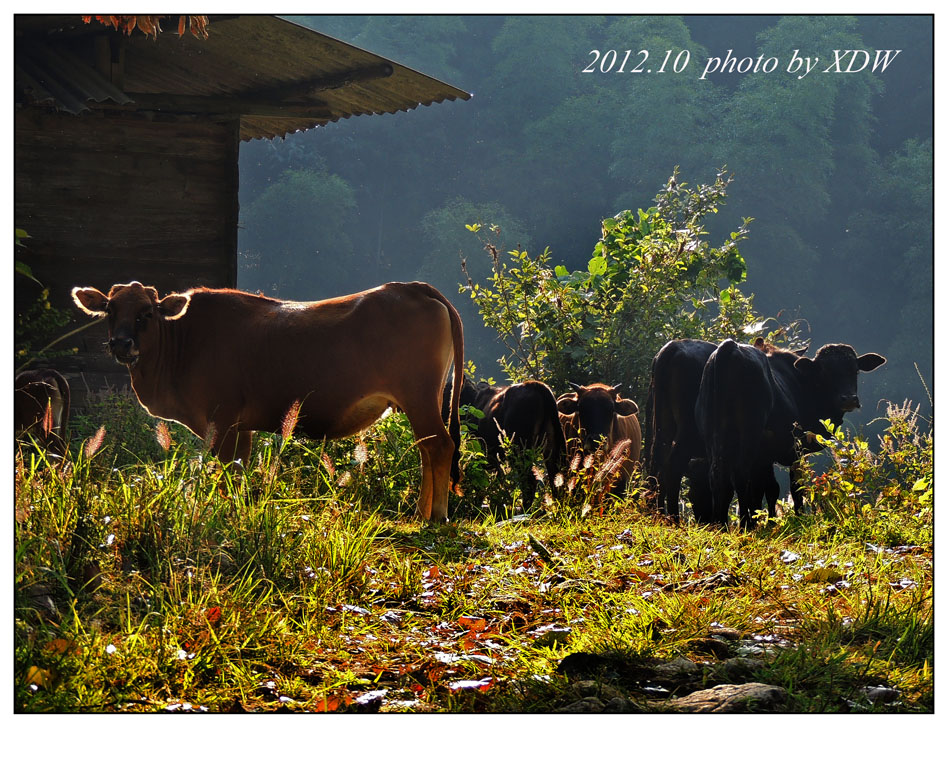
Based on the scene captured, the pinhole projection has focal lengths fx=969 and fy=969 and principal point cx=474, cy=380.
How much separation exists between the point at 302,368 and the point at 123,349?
1.22 meters

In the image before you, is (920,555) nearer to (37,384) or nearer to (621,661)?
(621,661)

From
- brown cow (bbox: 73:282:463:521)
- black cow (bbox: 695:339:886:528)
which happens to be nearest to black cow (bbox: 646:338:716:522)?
black cow (bbox: 695:339:886:528)

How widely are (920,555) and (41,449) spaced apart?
397cm

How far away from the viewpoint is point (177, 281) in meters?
7.02

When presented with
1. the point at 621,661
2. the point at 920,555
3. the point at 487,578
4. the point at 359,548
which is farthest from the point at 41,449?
the point at 920,555

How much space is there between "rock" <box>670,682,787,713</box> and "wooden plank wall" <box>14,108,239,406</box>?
311cm

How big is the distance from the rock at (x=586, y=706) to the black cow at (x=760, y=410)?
371 centimetres

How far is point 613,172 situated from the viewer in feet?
60.4

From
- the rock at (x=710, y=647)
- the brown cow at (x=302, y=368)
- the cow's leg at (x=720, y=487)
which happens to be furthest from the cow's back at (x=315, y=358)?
the rock at (x=710, y=647)

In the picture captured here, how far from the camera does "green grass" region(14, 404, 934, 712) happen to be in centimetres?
343

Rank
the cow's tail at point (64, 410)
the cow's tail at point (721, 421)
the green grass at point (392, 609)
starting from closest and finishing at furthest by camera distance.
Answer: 1. the green grass at point (392, 609)
2. the cow's tail at point (64, 410)
3. the cow's tail at point (721, 421)

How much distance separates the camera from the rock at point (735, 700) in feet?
10.9

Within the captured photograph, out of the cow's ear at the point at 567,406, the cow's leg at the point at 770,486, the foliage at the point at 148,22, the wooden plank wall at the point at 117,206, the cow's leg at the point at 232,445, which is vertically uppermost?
the foliage at the point at 148,22

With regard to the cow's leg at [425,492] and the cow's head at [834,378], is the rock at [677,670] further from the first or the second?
the cow's head at [834,378]
